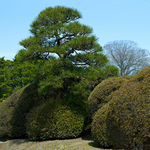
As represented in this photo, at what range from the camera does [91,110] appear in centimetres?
738

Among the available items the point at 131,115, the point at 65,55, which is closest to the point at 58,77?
the point at 65,55

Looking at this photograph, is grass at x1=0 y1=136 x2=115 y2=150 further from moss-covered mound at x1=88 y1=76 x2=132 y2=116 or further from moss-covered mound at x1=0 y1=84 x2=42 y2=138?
moss-covered mound at x1=88 y1=76 x2=132 y2=116

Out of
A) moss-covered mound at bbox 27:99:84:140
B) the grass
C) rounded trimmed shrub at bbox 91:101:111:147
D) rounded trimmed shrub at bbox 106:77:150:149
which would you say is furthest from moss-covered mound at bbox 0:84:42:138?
rounded trimmed shrub at bbox 106:77:150:149

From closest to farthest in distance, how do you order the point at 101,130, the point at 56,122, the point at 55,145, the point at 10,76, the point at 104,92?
the point at 101,130
the point at 55,145
the point at 104,92
the point at 56,122
the point at 10,76

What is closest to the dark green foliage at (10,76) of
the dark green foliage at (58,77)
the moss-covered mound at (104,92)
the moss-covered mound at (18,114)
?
the moss-covered mound at (18,114)

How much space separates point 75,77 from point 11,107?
3611mm

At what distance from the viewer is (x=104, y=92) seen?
6965mm

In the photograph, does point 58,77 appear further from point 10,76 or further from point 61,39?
point 10,76

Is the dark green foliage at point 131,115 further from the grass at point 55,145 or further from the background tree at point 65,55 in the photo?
the background tree at point 65,55

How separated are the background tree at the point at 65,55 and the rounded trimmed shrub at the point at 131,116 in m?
3.25

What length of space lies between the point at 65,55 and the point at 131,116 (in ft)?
16.7

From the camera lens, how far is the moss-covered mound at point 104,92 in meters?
6.84

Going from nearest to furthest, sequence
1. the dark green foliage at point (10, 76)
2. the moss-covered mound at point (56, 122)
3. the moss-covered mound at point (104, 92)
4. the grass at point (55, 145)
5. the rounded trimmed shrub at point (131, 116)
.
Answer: the rounded trimmed shrub at point (131, 116)
the grass at point (55, 145)
the moss-covered mound at point (104, 92)
the moss-covered mound at point (56, 122)
the dark green foliage at point (10, 76)

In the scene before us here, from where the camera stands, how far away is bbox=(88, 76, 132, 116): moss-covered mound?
22.5ft
